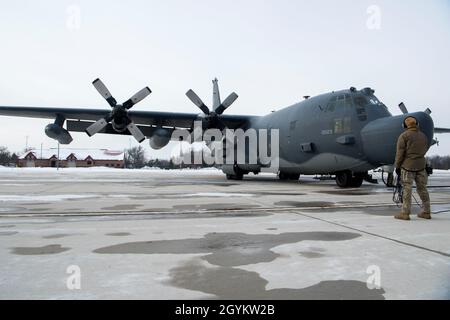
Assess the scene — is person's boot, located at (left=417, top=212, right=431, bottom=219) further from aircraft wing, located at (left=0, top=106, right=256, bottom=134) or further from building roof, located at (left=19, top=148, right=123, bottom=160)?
building roof, located at (left=19, top=148, right=123, bottom=160)

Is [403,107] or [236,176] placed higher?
[403,107]

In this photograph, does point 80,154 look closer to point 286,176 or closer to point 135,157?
point 135,157

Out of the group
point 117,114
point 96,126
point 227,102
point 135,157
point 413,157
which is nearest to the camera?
point 413,157

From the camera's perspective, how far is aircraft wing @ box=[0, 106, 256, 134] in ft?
66.7

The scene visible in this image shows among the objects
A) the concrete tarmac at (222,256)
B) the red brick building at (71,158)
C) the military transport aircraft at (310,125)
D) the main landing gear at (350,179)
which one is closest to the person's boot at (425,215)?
the concrete tarmac at (222,256)

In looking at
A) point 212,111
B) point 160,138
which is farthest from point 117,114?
point 212,111

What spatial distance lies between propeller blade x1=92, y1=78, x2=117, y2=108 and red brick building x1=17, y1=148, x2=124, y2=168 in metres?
72.2

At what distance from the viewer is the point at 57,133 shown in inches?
767

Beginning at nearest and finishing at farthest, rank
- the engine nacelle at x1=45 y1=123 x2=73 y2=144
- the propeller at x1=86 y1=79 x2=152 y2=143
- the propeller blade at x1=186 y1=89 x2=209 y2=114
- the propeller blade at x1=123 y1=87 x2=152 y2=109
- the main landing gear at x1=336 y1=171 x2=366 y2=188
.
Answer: the main landing gear at x1=336 y1=171 x2=366 y2=188
the propeller at x1=86 y1=79 x2=152 y2=143
the propeller blade at x1=123 y1=87 x2=152 y2=109
the engine nacelle at x1=45 y1=123 x2=73 y2=144
the propeller blade at x1=186 y1=89 x2=209 y2=114

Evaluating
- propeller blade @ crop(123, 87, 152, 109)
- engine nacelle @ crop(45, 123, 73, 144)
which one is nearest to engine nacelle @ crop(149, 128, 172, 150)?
propeller blade @ crop(123, 87, 152, 109)

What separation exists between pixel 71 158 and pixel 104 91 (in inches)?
2931
